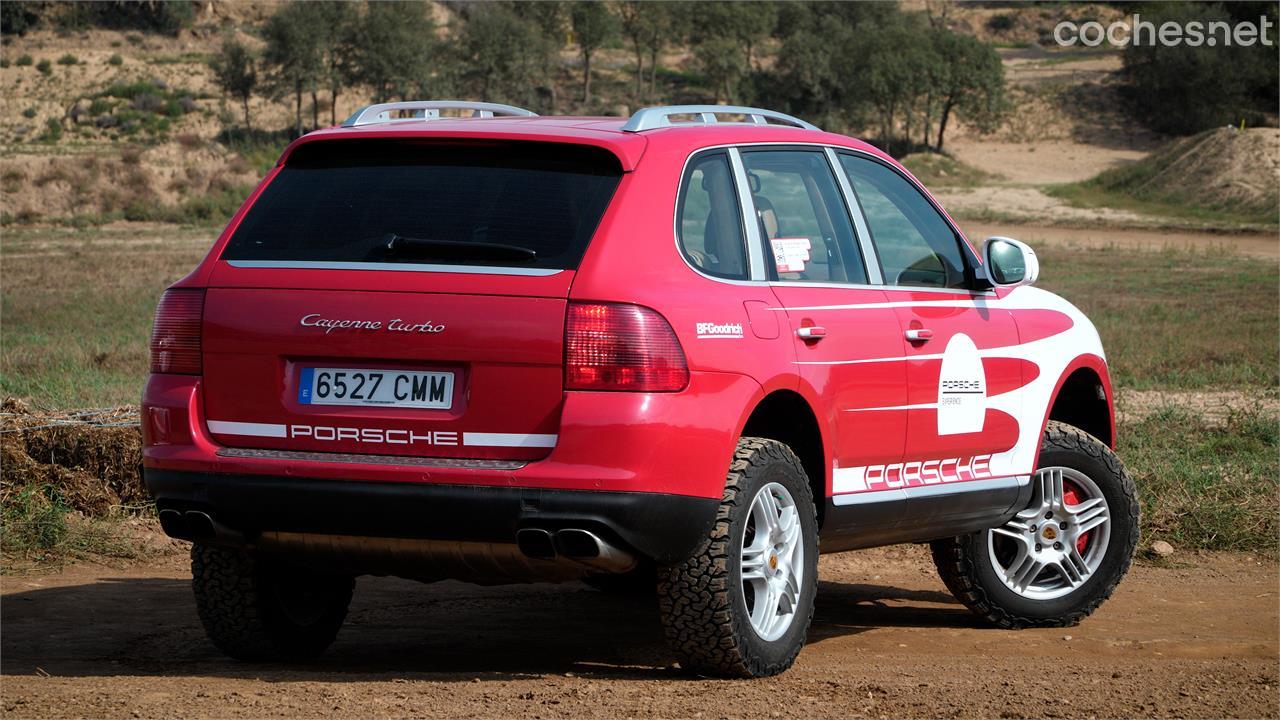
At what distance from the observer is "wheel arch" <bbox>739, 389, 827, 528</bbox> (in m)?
5.48

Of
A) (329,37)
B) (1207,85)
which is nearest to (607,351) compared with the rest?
(329,37)

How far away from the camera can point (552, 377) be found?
475cm

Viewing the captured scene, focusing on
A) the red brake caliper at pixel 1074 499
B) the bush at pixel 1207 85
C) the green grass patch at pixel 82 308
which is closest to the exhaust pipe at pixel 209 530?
the red brake caliper at pixel 1074 499

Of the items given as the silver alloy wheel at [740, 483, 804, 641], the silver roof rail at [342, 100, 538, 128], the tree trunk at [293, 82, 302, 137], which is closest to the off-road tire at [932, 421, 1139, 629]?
the silver alloy wheel at [740, 483, 804, 641]

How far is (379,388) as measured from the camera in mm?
4887

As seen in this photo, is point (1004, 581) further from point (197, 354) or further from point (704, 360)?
point (197, 354)

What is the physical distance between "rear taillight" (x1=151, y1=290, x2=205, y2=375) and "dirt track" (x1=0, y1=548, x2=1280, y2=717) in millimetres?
1018

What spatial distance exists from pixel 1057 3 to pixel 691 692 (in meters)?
121

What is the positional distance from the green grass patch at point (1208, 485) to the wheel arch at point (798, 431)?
3.78m

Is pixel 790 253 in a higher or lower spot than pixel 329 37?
higher

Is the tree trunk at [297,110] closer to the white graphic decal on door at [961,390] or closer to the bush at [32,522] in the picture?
the bush at [32,522]

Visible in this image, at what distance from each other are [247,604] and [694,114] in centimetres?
235

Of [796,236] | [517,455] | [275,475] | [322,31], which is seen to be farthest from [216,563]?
[322,31]

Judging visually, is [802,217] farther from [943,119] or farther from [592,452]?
[943,119]
